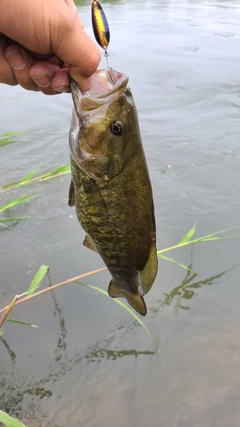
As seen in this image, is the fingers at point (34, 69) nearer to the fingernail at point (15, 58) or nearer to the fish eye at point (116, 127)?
the fingernail at point (15, 58)

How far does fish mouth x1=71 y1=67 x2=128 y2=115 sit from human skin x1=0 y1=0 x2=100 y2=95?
4cm

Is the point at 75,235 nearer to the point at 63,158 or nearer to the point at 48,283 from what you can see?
the point at 48,283

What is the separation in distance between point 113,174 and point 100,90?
40 centimetres

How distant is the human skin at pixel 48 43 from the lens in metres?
1.67

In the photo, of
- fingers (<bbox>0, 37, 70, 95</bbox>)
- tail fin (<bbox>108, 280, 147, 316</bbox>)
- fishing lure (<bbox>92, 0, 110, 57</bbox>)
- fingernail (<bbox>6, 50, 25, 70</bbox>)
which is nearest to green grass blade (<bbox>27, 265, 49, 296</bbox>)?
tail fin (<bbox>108, 280, 147, 316</bbox>)

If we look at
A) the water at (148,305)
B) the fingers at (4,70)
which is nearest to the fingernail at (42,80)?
the fingers at (4,70)

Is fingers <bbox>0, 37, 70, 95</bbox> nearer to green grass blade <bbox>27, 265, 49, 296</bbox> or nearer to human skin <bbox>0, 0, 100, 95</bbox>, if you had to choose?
human skin <bbox>0, 0, 100, 95</bbox>

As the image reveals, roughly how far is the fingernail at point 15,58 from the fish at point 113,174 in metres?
0.39

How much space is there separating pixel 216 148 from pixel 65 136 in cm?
251

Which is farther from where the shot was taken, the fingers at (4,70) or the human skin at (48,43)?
the fingers at (4,70)

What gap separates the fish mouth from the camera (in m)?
1.64

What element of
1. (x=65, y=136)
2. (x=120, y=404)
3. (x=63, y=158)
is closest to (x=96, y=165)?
(x=120, y=404)

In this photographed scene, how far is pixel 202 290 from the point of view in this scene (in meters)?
3.74

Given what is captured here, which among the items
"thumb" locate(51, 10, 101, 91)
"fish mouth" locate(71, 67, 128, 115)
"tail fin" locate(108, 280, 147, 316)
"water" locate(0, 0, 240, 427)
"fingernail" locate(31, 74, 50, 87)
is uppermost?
"thumb" locate(51, 10, 101, 91)
